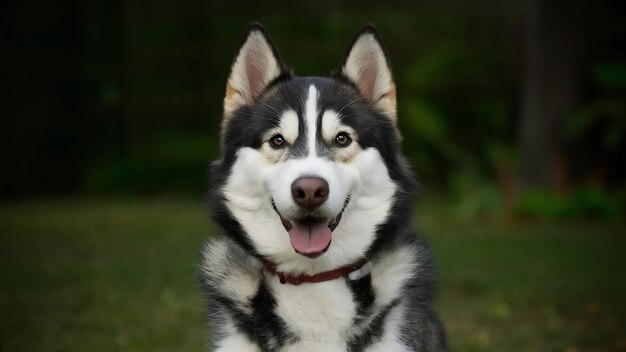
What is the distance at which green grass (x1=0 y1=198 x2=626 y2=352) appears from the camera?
640 cm

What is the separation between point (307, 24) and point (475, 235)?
19.4ft

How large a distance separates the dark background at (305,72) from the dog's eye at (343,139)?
9.39ft

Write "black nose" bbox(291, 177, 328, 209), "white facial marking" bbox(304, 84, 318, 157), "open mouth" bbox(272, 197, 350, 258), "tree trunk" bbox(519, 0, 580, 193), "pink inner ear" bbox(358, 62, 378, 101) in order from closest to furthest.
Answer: "black nose" bbox(291, 177, 328, 209), "open mouth" bbox(272, 197, 350, 258), "white facial marking" bbox(304, 84, 318, 157), "pink inner ear" bbox(358, 62, 378, 101), "tree trunk" bbox(519, 0, 580, 193)

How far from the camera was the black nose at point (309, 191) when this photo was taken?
353cm

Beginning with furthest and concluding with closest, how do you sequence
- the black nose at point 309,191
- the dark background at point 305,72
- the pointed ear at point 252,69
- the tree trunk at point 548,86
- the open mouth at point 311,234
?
the tree trunk at point 548,86 → the dark background at point 305,72 → the pointed ear at point 252,69 → the open mouth at point 311,234 → the black nose at point 309,191

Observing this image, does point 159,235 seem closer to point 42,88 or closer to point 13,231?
point 13,231

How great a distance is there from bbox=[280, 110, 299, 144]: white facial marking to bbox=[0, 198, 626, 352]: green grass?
35.2 inches

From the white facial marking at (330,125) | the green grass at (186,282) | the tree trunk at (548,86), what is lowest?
the green grass at (186,282)

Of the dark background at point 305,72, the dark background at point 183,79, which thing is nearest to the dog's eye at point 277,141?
the dark background at point 305,72

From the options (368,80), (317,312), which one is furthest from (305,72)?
(317,312)

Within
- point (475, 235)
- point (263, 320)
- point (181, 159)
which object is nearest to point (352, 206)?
point (263, 320)

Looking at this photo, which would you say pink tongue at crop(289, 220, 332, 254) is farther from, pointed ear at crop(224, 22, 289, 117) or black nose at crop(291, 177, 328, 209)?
pointed ear at crop(224, 22, 289, 117)

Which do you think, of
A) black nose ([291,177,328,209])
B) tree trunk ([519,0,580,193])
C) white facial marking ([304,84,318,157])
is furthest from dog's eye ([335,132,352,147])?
tree trunk ([519,0,580,193])

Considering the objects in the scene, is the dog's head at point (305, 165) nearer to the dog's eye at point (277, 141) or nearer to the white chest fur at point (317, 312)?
the dog's eye at point (277, 141)
